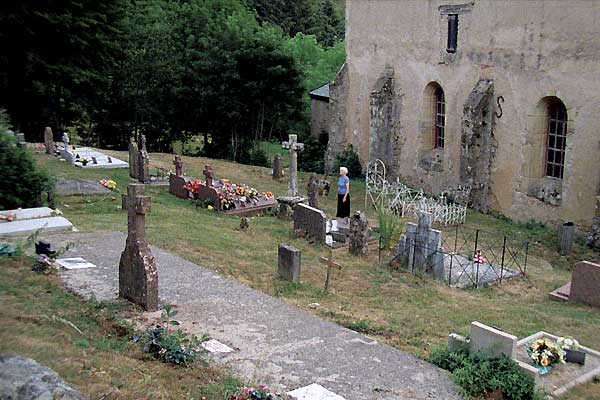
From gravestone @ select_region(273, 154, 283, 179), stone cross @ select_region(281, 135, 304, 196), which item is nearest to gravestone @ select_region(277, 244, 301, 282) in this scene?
stone cross @ select_region(281, 135, 304, 196)

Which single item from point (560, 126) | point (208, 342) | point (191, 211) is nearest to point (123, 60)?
point (191, 211)

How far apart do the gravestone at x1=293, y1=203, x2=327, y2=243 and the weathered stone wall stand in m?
18.9

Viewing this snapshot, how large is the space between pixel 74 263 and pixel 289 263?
3.50 m

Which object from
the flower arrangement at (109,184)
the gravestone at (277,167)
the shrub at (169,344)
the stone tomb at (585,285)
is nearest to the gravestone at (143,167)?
the flower arrangement at (109,184)

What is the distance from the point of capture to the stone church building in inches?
695

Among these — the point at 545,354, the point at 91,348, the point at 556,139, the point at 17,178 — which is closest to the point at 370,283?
the point at 545,354

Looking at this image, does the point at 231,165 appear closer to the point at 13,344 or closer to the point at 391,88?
the point at 391,88

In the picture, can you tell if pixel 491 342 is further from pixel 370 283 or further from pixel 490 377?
pixel 370 283

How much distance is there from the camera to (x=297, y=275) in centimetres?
1154

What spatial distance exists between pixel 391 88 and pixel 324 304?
624 inches

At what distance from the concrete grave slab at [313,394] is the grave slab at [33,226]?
711 centimetres

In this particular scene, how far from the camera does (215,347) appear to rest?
7949 millimetres

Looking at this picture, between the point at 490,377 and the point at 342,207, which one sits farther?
the point at 342,207

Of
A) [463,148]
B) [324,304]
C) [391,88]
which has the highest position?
[391,88]
